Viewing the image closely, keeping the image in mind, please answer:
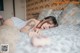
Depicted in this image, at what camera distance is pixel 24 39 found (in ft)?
3.72

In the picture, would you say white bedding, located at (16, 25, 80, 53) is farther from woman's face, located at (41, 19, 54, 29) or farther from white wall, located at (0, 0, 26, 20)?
white wall, located at (0, 0, 26, 20)

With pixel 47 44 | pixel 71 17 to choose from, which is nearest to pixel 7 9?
pixel 71 17

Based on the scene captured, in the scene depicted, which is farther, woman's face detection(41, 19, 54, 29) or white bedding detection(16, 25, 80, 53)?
woman's face detection(41, 19, 54, 29)

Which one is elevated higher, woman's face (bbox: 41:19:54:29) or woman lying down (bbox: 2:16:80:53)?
woman's face (bbox: 41:19:54:29)

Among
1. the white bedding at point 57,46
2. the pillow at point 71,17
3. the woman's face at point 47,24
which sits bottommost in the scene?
the white bedding at point 57,46

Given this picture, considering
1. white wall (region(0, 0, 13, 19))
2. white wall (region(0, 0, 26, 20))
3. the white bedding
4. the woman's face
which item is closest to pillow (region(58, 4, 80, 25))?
the woman's face

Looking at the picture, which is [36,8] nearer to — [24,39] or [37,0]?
[37,0]

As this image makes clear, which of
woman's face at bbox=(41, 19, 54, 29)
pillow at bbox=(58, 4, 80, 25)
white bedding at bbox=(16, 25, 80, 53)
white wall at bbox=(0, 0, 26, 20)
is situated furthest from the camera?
white wall at bbox=(0, 0, 26, 20)

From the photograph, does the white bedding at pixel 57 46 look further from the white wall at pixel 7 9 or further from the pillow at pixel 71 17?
the white wall at pixel 7 9

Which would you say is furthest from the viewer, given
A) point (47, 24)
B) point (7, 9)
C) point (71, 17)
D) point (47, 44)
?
point (7, 9)

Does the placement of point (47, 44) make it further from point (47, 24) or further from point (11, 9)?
point (11, 9)

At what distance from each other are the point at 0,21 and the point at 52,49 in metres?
1.21

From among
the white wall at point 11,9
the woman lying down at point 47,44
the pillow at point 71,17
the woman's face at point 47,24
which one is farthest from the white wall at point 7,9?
the woman lying down at point 47,44

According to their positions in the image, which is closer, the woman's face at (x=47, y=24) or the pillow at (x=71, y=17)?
the woman's face at (x=47, y=24)
